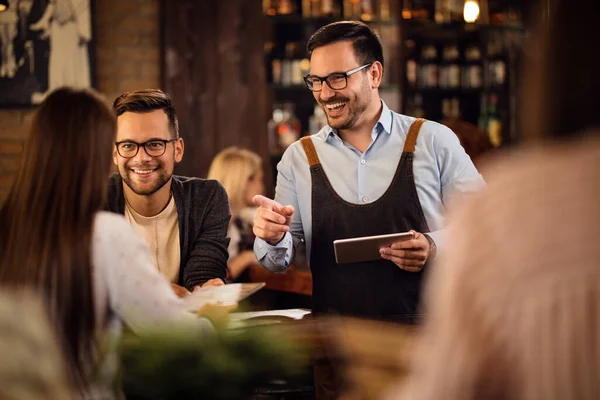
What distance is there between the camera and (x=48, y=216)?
1607mm

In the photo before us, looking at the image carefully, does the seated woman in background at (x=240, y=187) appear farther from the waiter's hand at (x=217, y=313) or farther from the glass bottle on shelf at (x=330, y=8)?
the waiter's hand at (x=217, y=313)

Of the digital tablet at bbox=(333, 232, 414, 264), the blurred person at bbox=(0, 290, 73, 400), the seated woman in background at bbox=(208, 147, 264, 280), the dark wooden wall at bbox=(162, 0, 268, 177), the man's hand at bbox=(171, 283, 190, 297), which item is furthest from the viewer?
the dark wooden wall at bbox=(162, 0, 268, 177)

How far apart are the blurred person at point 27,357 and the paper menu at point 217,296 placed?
1.57ft

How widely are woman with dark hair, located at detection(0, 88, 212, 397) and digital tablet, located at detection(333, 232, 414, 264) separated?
0.95 meters

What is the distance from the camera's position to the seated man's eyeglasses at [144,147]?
2.62 meters

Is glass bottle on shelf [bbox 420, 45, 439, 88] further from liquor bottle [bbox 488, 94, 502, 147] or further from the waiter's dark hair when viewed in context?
the waiter's dark hair

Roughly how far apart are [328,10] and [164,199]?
3.24 metres

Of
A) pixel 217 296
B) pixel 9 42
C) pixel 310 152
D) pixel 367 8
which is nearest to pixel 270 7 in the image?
pixel 367 8

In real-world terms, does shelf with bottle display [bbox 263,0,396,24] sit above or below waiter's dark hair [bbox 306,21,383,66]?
above

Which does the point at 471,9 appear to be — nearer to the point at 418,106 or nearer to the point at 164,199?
the point at 418,106

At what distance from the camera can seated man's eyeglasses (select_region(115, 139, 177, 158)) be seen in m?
2.62

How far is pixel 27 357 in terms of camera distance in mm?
1289

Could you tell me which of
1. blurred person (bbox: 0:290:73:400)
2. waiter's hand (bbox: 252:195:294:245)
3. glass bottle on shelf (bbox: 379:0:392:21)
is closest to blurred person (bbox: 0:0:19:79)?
glass bottle on shelf (bbox: 379:0:392:21)

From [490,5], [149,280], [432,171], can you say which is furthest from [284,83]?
[149,280]
